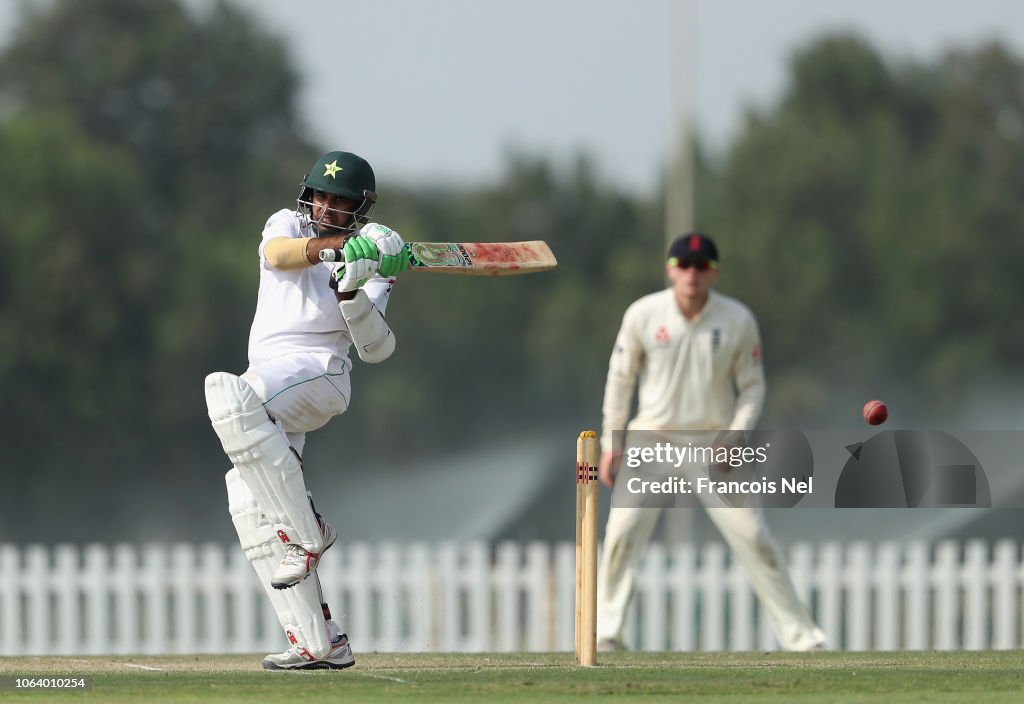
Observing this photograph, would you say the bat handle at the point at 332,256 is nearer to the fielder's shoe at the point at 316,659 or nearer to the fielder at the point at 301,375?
the fielder at the point at 301,375

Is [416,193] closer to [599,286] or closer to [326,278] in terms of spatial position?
[599,286]

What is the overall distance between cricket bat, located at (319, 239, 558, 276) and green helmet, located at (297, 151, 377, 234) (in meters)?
0.26

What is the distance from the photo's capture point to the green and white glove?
5848 mm

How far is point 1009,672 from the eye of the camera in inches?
238

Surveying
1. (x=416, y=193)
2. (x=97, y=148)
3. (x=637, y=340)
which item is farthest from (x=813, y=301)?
(x=637, y=340)

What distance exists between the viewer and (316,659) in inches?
245

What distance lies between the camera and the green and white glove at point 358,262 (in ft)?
19.2

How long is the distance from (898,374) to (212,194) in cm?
1481

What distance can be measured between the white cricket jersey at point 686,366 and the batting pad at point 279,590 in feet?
7.77

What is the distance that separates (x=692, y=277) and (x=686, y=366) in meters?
0.38
